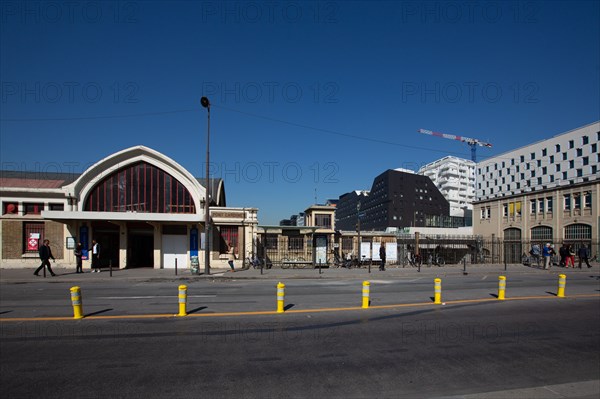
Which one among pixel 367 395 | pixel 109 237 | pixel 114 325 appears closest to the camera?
pixel 367 395

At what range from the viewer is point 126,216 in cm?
Result: 2355

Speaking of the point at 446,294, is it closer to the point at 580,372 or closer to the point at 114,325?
the point at 580,372

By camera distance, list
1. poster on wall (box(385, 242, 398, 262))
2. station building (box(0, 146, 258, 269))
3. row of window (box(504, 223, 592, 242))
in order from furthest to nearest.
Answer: row of window (box(504, 223, 592, 242))
poster on wall (box(385, 242, 398, 262))
station building (box(0, 146, 258, 269))

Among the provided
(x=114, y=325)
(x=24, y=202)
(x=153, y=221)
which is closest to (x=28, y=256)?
(x=24, y=202)

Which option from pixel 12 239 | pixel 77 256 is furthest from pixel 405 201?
pixel 12 239

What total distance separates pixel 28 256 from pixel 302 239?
63.2ft

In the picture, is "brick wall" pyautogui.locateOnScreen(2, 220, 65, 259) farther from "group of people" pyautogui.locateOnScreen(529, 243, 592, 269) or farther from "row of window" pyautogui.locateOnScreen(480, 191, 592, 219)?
"row of window" pyautogui.locateOnScreen(480, 191, 592, 219)

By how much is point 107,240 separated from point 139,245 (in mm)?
2625

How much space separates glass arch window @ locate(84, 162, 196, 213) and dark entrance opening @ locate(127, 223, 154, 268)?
1.66m

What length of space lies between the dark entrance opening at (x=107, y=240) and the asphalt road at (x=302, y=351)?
14598 millimetres

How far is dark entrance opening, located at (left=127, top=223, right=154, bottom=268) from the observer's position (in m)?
26.6

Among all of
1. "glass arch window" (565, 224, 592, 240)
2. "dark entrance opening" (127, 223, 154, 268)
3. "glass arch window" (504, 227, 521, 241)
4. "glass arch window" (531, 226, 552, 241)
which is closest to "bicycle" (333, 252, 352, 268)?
"dark entrance opening" (127, 223, 154, 268)

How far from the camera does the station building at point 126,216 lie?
24500 millimetres

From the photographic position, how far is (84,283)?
17.9 meters
